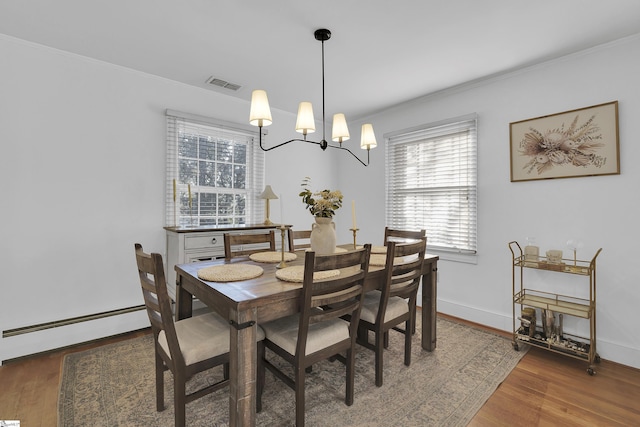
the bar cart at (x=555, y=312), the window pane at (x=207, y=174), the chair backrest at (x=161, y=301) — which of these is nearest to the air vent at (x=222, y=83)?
the window pane at (x=207, y=174)

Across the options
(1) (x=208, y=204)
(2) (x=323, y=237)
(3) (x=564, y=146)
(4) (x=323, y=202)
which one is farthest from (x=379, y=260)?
(1) (x=208, y=204)

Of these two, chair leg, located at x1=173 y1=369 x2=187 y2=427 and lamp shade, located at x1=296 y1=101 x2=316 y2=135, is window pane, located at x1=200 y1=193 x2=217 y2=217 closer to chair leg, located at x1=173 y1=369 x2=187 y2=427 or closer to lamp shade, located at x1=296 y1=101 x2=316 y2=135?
lamp shade, located at x1=296 y1=101 x2=316 y2=135

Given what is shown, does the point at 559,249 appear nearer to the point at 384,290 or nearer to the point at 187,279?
the point at 384,290

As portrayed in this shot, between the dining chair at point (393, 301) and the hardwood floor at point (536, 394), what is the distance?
662 mm

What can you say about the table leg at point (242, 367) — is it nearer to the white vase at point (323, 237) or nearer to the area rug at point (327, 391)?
the area rug at point (327, 391)

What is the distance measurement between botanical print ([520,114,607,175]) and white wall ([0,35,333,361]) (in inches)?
140

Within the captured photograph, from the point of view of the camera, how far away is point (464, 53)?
2.57m

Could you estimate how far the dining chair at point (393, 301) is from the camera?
2.00m

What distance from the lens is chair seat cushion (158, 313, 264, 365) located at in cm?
152

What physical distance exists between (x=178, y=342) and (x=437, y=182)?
3117 millimetres

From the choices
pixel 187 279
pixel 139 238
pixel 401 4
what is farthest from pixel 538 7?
pixel 139 238

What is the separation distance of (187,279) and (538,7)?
9.55 feet

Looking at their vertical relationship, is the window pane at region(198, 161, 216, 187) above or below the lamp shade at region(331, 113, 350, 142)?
below

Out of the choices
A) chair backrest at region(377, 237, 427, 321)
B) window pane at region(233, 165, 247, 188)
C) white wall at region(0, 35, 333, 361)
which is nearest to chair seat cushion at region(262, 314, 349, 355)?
chair backrest at region(377, 237, 427, 321)
